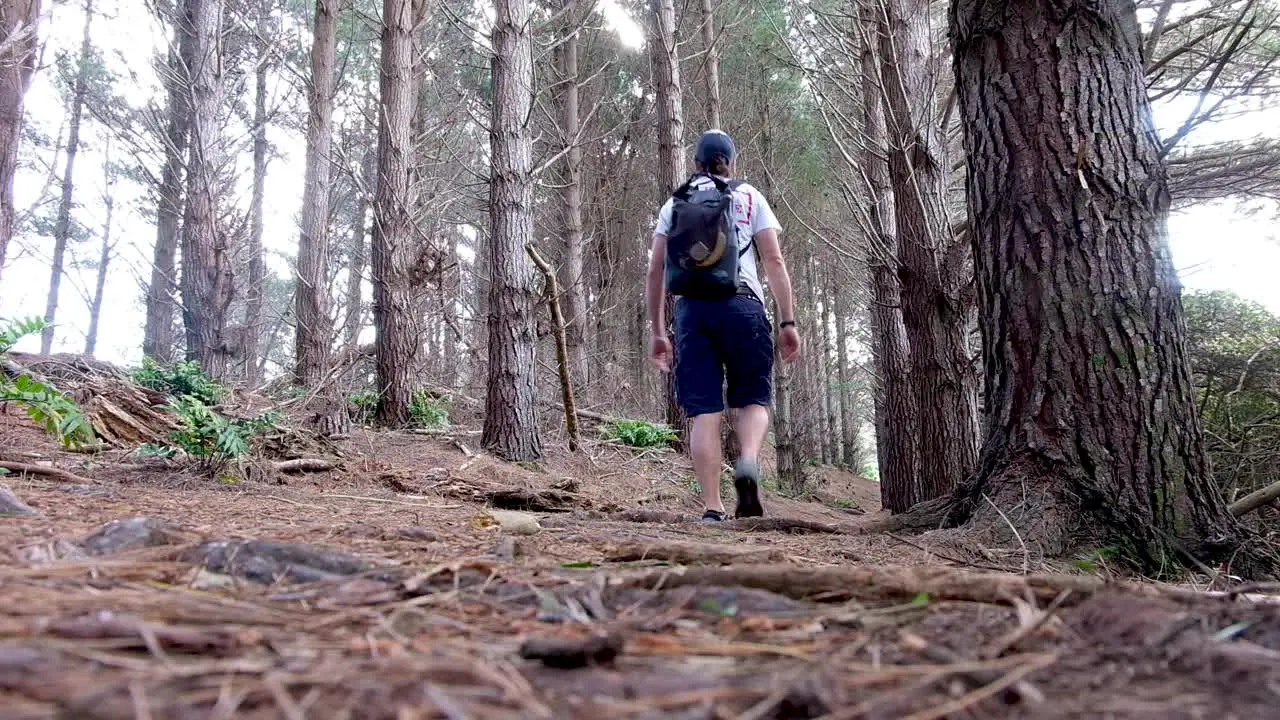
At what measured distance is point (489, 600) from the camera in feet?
3.76

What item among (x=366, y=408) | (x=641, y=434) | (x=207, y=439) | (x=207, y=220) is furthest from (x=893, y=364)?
(x=207, y=220)

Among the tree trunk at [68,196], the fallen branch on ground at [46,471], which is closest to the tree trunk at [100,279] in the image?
the tree trunk at [68,196]

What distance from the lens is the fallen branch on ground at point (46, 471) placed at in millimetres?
2938

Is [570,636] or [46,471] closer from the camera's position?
[570,636]

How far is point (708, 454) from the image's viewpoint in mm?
3238

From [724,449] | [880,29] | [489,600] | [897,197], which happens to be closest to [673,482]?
[724,449]

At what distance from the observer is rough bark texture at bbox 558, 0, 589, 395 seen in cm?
1095

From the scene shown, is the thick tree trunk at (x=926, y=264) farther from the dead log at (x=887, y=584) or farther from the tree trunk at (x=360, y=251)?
the tree trunk at (x=360, y=251)

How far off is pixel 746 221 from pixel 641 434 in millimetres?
5047

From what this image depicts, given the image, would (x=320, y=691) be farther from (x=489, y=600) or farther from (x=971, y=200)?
(x=971, y=200)

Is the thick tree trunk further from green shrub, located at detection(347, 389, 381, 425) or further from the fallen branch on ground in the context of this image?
green shrub, located at detection(347, 389, 381, 425)

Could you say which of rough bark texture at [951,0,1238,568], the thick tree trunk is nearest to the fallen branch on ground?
rough bark texture at [951,0,1238,568]

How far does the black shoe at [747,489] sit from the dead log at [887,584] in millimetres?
1975

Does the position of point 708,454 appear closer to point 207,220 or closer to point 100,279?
point 207,220
